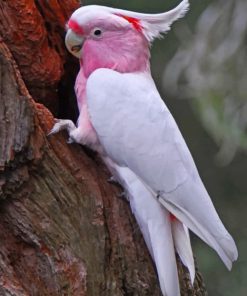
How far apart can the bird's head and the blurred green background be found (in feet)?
4.76

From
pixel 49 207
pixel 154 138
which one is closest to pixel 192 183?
pixel 154 138

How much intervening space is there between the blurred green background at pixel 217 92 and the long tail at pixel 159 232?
64.2 inches

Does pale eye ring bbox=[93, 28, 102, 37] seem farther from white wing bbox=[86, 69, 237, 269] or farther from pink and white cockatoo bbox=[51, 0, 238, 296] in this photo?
white wing bbox=[86, 69, 237, 269]

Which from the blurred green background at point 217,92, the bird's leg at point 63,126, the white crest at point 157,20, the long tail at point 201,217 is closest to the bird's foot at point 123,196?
the long tail at point 201,217

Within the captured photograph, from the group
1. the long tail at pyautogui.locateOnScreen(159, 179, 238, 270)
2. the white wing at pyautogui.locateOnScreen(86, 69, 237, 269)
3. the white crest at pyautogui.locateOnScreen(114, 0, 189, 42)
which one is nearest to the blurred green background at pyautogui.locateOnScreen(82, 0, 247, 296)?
the white crest at pyautogui.locateOnScreen(114, 0, 189, 42)

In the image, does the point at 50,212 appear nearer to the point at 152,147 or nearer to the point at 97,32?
the point at 152,147

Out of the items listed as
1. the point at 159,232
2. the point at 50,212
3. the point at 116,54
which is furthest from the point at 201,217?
the point at 116,54

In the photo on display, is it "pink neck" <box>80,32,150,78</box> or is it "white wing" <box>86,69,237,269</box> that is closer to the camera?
"white wing" <box>86,69,237,269</box>

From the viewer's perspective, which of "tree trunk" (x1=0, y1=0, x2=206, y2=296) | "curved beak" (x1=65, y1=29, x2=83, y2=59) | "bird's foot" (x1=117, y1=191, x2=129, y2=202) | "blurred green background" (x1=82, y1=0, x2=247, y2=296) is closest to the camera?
"tree trunk" (x1=0, y1=0, x2=206, y2=296)

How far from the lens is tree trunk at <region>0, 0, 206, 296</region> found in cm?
309

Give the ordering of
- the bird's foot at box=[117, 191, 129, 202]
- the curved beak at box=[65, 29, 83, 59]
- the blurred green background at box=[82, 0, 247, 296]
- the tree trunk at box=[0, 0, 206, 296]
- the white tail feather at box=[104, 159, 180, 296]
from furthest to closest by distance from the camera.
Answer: the blurred green background at box=[82, 0, 247, 296], the curved beak at box=[65, 29, 83, 59], the bird's foot at box=[117, 191, 129, 202], the white tail feather at box=[104, 159, 180, 296], the tree trunk at box=[0, 0, 206, 296]

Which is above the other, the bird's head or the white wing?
the bird's head

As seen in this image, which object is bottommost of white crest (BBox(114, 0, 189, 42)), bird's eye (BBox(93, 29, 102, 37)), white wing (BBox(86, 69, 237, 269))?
white wing (BBox(86, 69, 237, 269))

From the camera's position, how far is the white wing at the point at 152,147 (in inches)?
126
